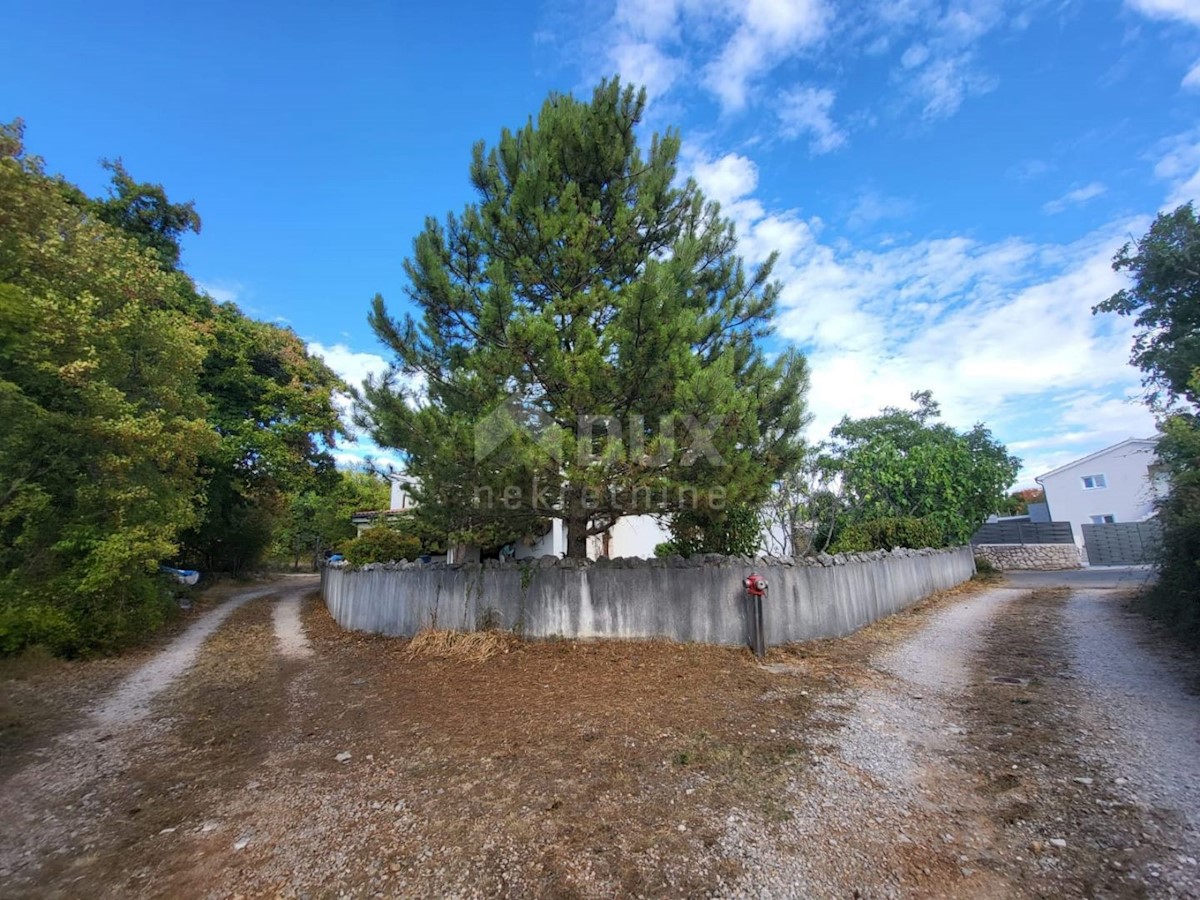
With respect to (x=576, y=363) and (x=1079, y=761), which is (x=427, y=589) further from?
(x=1079, y=761)

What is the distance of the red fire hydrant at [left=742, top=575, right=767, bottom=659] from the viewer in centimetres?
627

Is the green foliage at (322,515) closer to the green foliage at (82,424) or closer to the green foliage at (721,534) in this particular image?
the green foliage at (82,424)

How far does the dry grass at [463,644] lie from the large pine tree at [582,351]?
53.2 inches

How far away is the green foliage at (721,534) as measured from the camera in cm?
775

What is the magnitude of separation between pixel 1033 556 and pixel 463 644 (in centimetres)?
2080

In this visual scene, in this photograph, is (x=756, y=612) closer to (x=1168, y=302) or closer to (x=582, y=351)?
(x=582, y=351)

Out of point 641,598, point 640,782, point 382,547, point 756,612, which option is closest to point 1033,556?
point 756,612

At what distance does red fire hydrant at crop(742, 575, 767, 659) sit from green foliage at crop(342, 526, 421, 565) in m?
8.70

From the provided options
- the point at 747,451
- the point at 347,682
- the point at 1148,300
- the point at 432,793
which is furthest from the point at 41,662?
the point at 1148,300

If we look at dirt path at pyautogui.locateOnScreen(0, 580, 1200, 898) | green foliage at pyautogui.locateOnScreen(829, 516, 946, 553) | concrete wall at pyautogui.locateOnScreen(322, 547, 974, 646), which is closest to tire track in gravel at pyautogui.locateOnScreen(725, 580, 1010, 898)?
dirt path at pyautogui.locateOnScreen(0, 580, 1200, 898)

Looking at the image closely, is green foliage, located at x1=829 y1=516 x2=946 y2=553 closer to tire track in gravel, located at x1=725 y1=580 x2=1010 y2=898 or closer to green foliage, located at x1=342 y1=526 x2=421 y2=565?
tire track in gravel, located at x1=725 y1=580 x2=1010 y2=898

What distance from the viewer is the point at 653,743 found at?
3.86m

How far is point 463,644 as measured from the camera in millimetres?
6980

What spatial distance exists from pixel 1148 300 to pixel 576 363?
2057 centimetres
